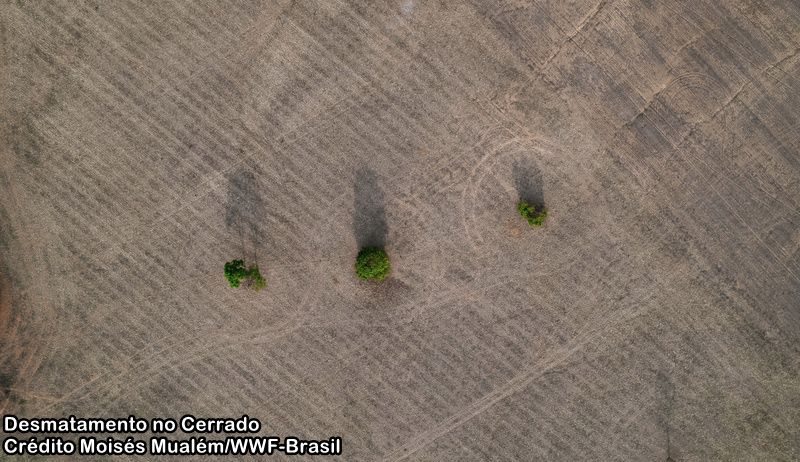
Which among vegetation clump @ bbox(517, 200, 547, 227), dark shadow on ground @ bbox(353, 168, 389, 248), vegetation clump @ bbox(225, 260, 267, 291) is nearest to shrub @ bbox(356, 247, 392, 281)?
dark shadow on ground @ bbox(353, 168, 389, 248)

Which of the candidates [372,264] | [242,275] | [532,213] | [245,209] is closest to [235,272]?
[242,275]

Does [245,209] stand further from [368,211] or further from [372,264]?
[372,264]

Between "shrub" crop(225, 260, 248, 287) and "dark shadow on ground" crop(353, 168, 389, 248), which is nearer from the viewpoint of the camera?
"shrub" crop(225, 260, 248, 287)

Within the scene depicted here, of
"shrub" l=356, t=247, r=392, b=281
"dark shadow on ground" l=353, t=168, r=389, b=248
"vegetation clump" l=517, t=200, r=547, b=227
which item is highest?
"dark shadow on ground" l=353, t=168, r=389, b=248

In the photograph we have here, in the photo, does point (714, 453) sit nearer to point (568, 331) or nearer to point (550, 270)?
point (568, 331)

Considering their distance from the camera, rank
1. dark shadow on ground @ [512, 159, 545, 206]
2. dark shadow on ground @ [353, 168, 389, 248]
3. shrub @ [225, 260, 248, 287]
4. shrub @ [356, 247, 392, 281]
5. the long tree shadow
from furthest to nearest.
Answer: the long tree shadow → dark shadow on ground @ [353, 168, 389, 248] → dark shadow on ground @ [512, 159, 545, 206] → shrub @ [225, 260, 248, 287] → shrub @ [356, 247, 392, 281]

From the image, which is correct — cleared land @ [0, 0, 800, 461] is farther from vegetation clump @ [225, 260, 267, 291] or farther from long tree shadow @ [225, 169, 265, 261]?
vegetation clump @ [225, 260, 267, 291]

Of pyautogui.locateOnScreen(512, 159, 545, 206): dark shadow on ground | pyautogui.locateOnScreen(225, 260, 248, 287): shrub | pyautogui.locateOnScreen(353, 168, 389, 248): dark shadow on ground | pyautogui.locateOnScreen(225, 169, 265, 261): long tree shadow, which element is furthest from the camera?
pyautogui.locateOnScreen(225, 169, 265, 261): long tree shadow

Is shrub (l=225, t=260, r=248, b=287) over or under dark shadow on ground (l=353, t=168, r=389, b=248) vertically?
under
